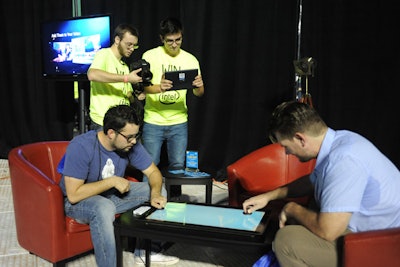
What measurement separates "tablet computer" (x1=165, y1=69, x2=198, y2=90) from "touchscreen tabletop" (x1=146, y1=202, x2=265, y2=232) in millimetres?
981

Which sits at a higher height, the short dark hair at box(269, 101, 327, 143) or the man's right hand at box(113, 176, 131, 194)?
the short dark hair at box(269, 101, 327, 143)

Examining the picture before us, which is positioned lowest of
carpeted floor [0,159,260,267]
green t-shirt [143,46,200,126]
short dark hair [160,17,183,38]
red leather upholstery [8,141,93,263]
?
carpeted floor [0,159,260,267]

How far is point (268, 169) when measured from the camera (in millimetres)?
2701

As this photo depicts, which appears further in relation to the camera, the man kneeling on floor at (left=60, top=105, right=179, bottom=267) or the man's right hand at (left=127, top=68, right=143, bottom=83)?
the man's right hand at (left=127, top=68, right=143, bottom=83)

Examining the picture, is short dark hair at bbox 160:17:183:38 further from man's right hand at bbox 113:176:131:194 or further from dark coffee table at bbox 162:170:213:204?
man's right hand at bbox 113:176:131:194

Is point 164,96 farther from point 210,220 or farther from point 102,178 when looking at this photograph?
point 210,220

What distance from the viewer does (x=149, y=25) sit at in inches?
161

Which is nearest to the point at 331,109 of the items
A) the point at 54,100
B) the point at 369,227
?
the point at 369,227

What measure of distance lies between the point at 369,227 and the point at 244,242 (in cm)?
44

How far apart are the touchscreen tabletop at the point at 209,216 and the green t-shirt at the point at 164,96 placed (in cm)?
104

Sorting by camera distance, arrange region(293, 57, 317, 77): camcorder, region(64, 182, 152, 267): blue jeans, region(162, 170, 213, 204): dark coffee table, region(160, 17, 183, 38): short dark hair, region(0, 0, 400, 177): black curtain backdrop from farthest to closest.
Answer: region(0, 0, 400, 177): black curtain backdrop
region(293, 57, 317, 77): camcorder
region(160, 17, 183, 38): short dark hair
region(162, 170, 213, 204): dark coffee table
region(64, 182, 152, 267): blue jeans

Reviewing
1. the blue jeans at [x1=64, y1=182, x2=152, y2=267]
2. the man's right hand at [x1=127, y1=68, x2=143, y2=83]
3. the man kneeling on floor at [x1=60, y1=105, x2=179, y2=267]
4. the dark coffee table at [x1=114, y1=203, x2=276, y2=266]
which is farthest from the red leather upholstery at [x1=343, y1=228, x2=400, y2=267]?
the man's right hand at [x1=127, y1=68, x2=143, y2=83]

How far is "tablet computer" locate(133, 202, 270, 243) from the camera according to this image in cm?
159

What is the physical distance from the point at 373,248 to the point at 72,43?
3125mm
